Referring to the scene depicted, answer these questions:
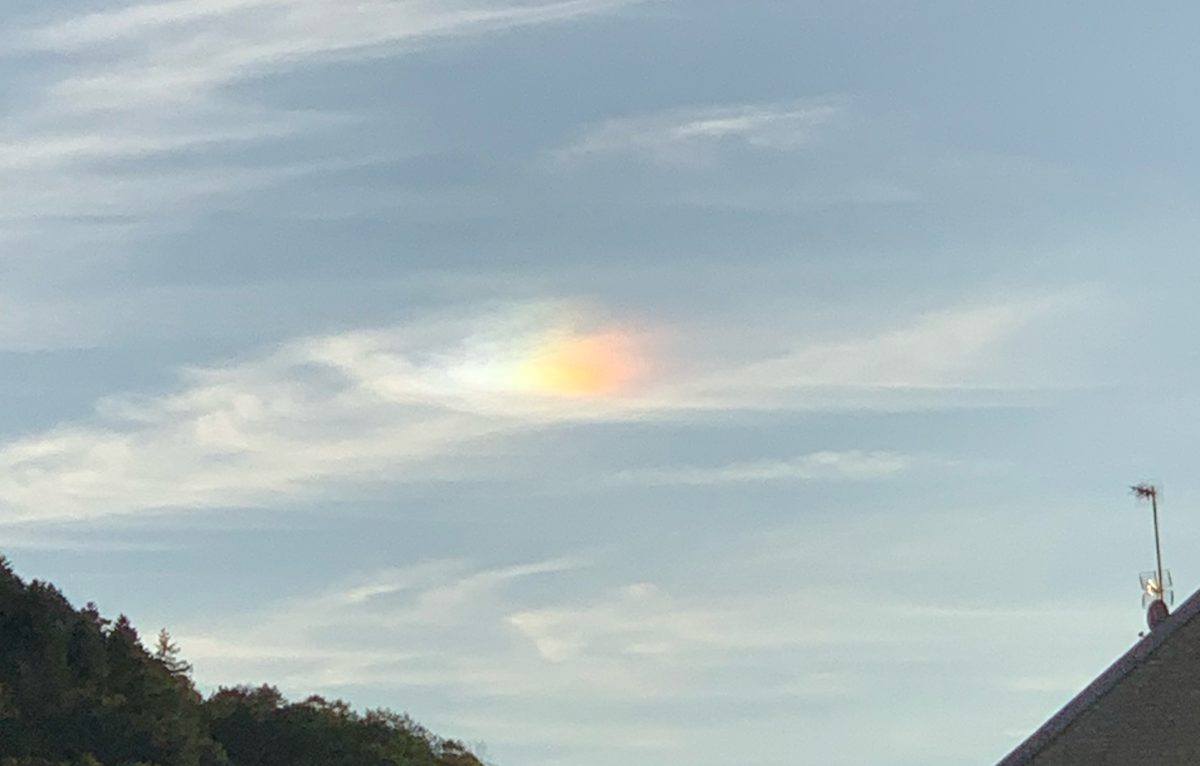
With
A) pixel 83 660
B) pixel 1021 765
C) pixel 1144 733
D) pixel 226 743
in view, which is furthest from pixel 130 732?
pixel 1144 733

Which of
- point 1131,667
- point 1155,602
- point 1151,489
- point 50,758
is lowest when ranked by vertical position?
point 50,758

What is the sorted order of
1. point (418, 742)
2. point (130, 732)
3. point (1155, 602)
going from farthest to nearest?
1. point (418, 742)
2. point (1155, 602)
3. point (130, 732)

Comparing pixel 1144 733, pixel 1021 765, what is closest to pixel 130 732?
Answer: pixel 1021 765

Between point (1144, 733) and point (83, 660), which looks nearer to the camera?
point (1144, 733)

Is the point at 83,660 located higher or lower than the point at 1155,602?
lower

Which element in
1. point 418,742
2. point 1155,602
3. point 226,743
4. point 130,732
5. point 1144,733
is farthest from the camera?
point 418,742

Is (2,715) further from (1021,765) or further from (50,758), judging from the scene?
(1021,765)

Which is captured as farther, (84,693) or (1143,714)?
(84,693)
